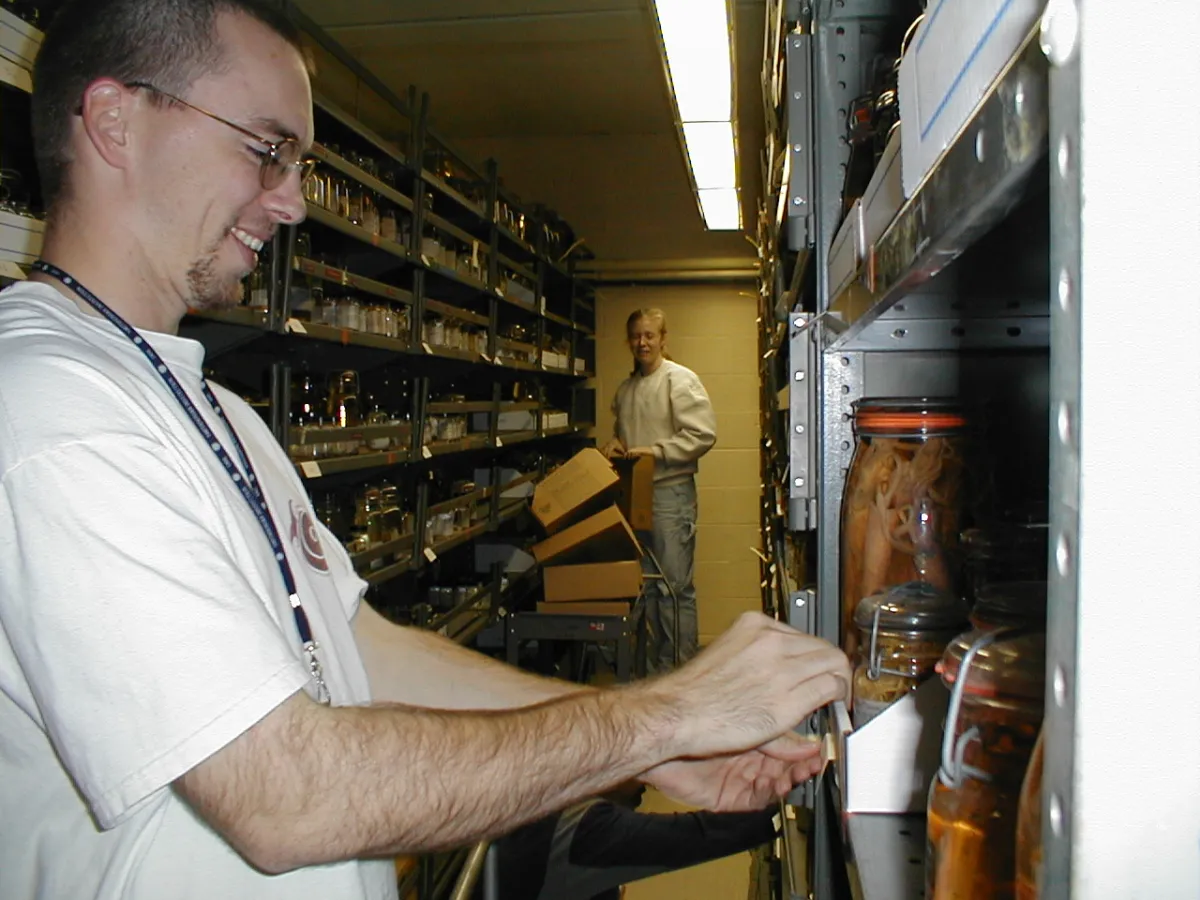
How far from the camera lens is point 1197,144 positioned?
10.1 inches

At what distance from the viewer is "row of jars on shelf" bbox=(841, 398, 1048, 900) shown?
534 millimetres

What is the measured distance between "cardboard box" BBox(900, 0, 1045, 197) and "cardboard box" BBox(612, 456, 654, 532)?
16.9ft

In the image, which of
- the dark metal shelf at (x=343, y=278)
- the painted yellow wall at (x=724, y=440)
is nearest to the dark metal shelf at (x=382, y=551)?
the dark metal shelf at (x=343, y=278)

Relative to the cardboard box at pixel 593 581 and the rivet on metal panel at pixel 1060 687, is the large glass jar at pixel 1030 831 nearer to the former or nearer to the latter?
the rivet on metal panel at pixel 1060 687

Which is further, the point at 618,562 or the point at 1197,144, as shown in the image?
the point at 618,562

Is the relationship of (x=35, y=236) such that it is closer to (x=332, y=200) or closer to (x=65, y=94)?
(x=65, y=94)

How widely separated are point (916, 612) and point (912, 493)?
0.72 feet

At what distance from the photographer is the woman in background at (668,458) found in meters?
5.93

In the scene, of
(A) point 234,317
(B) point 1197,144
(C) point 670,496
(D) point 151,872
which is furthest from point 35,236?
(C) point 670,496

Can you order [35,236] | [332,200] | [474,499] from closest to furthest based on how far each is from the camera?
[35,236], [332,200], [474,499]

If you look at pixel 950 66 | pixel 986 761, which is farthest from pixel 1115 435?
pixel 986 761

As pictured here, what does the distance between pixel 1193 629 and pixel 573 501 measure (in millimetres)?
4914

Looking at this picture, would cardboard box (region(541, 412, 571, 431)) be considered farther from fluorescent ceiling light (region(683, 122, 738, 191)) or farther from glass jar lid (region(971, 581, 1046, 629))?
glass jar lid (region(971, 581, 1046, 629))

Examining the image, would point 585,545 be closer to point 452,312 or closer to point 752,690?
point 452,312
